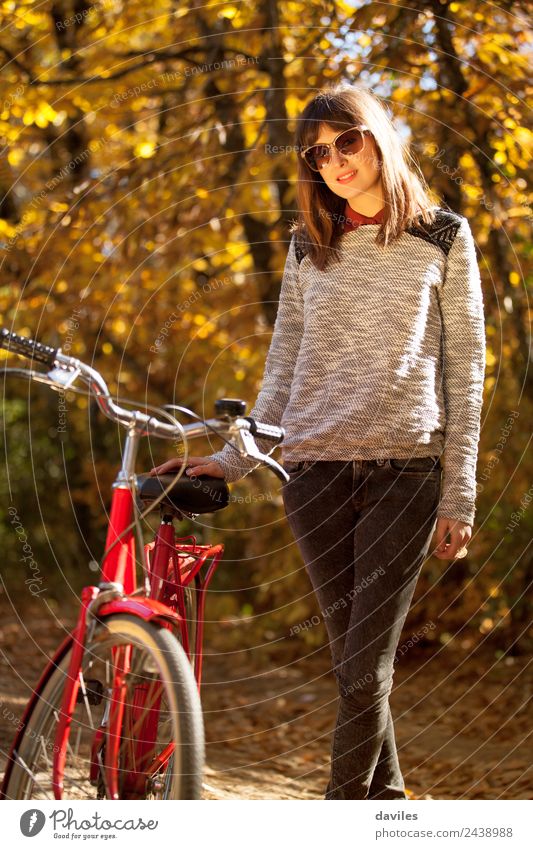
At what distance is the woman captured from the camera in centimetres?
267

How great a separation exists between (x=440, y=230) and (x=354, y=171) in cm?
26

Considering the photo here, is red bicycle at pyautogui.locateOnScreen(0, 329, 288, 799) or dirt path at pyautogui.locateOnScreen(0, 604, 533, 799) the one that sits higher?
dirt path at pyautogui.locateOnScreen(0, 604, 533, 799)

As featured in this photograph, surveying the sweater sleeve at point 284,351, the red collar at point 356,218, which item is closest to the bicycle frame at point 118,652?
the sweater sleeve at point 284,351

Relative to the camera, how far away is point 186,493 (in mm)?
2621

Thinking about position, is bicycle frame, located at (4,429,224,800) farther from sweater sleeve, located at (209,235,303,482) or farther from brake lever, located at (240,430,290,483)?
sweater sleeve, located at (209,235,303,482)

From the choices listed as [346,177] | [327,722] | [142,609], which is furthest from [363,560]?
[327,722]

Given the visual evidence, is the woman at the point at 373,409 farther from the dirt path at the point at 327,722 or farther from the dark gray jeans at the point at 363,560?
the dirt path at the point at 327,722

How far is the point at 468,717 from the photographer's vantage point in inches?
212

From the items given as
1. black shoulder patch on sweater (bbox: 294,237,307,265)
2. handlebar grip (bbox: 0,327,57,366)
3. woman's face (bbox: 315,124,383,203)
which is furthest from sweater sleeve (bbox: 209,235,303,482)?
handlebar grip (bbox: 0,327,57,366)

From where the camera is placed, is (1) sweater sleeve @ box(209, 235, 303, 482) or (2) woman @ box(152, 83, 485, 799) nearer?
(2) woman @ box(152, 83, 485, 799)

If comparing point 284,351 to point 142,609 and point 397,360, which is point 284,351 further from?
point 142,609

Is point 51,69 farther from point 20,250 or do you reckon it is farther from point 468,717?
point 468,717

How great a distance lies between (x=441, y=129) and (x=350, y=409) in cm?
304

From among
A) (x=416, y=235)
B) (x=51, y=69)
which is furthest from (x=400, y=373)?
(x=51, y=69)
